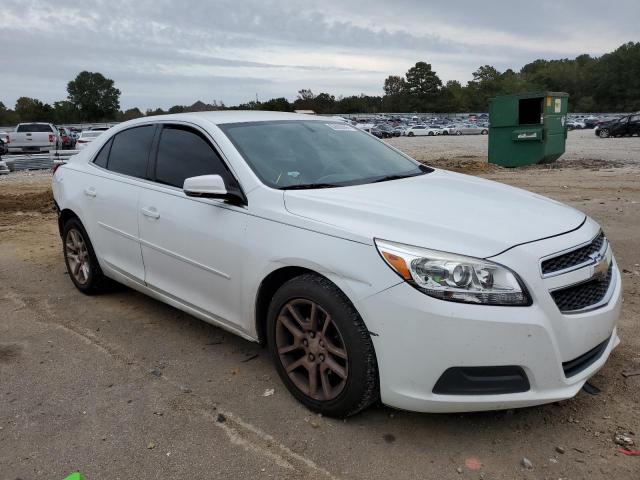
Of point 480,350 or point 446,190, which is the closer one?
point 480,350

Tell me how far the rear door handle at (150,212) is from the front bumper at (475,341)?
1.86 m

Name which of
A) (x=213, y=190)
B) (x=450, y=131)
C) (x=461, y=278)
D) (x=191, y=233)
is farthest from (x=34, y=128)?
(x=450, y=131)

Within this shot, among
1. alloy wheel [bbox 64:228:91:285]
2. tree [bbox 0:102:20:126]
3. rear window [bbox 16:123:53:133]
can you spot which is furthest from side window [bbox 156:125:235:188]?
tree [bbox 0:102:20:126]

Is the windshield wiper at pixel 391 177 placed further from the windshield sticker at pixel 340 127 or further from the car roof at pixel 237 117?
the car roof at pixel 237 117

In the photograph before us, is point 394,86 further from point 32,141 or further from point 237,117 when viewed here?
point 237,117

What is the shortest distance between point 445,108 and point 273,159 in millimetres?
139743

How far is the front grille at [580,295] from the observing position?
2.65 meters

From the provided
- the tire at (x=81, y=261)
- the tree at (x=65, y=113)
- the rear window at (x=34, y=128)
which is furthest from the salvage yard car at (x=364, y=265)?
the tree at (x=65, y=113)

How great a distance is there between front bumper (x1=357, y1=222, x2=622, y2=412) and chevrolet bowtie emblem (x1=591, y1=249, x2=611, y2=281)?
245 millimetres

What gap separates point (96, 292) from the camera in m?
5.18

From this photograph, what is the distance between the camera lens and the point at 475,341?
253 cm

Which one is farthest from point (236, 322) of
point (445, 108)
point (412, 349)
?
point (445, 108)

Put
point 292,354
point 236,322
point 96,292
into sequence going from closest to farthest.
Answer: point 292,354, point 236,322, point 96,292

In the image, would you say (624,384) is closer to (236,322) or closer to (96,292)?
(236,322)
